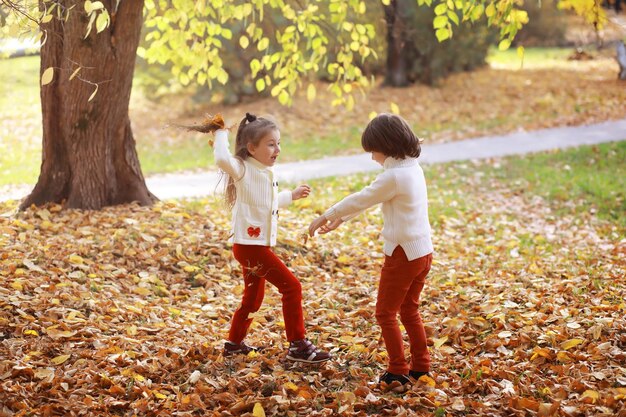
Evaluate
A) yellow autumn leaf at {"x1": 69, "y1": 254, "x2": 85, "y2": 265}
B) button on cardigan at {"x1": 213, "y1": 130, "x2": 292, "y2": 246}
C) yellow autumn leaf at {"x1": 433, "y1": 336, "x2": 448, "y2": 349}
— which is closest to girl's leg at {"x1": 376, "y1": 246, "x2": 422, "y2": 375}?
button on cardigan at {"x1": 213, "y1": 130, "x2": 292, "y2": 246}

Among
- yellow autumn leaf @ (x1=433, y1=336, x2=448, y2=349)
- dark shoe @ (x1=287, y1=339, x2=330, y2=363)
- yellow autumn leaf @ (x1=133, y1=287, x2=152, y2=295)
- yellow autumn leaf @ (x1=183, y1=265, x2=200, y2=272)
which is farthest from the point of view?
yellow autumn leaf @ (x1=183, y1=265, x2=200, y2=272)

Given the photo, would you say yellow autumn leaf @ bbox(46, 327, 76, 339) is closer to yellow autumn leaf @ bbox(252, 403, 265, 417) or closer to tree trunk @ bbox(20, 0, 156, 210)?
yellow autumn leaf @ bbox(252, 403, 265, 417)

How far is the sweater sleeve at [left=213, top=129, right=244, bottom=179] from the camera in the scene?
4.30 m

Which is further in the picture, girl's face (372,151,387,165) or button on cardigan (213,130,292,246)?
button on cardigan (213,130,292,246)

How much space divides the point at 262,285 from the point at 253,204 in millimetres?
530

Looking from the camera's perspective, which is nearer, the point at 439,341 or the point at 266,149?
the point at 266,149

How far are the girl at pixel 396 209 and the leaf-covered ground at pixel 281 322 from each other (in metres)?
0.56

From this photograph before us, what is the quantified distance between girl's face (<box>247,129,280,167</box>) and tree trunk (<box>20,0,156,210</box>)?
10.7 ft

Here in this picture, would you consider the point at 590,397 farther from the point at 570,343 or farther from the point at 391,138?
the point at 391,138

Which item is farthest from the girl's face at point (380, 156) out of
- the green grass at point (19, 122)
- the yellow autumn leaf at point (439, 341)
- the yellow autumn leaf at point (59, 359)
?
the green grass at point (19, 122)

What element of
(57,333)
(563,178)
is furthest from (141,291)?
(563,178)

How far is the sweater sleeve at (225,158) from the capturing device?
430cm

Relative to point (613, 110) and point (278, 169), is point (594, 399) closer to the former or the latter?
point (278, 169)

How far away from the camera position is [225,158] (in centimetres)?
430
